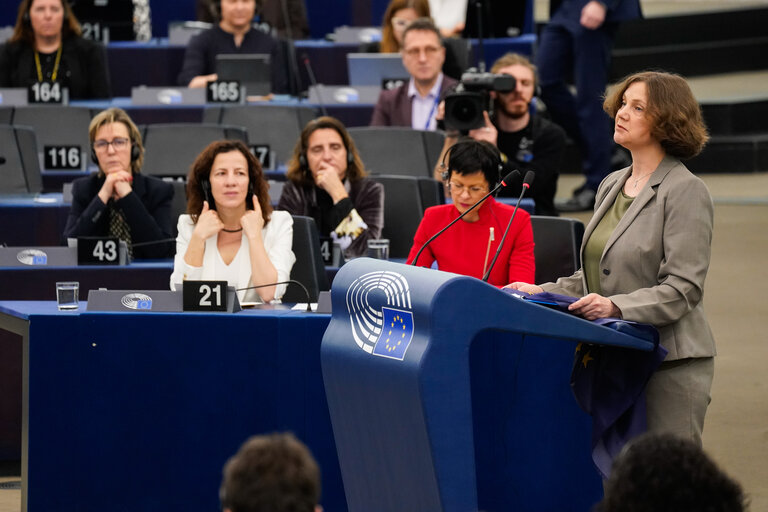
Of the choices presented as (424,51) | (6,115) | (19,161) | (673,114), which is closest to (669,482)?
(673,114)

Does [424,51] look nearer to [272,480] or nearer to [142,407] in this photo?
[142,407]

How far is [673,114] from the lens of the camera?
8.66ft

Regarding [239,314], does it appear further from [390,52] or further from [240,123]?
[390,52]

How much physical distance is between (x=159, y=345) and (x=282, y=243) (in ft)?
2.61

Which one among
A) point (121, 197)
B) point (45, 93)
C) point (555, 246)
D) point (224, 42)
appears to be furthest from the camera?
point (224, 42)

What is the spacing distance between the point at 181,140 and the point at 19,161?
713mm

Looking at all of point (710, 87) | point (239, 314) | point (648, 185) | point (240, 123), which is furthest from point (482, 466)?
point (710, 87)

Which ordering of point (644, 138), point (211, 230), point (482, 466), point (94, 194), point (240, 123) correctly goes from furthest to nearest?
1. point (240, 123)
2. point (94, 194)
3. point (211, 230)
4. point (482, 466)
5. point (644, 138)

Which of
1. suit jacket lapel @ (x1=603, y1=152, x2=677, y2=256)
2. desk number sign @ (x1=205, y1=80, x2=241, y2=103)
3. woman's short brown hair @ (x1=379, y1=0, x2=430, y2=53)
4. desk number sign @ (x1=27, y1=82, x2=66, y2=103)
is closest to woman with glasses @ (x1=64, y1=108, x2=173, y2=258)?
desk number sign @ (x1=205, y1=80, x2=241, y2=103)

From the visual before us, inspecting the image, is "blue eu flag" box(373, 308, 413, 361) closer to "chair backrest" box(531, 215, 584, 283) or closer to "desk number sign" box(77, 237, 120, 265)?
"chair backrest" box(531, 215, 584, 283)

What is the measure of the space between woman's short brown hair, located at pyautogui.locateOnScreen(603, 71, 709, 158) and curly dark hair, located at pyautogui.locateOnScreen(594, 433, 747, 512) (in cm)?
110

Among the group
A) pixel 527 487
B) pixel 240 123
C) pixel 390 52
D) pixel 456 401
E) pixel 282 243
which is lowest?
pixel 527 487

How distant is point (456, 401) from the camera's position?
252cm

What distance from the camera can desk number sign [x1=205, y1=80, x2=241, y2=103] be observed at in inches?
267
